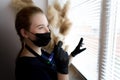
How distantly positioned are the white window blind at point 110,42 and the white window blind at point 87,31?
0.35 ft

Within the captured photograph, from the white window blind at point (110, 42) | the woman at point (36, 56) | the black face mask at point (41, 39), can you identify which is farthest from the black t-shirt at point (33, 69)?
the white window blind at point (110, 42)

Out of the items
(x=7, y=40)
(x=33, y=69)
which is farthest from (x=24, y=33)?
(x=7, y=40)

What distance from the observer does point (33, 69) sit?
1.10m

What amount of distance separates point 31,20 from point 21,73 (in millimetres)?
335

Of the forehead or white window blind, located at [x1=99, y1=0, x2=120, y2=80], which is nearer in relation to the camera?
white window blind, located at [x1=99, y1=0, x2=120, y2=80]

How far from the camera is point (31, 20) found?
1154mm

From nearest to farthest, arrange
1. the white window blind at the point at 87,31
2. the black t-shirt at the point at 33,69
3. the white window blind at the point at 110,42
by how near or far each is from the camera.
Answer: the white window blind at the point at 110,42 → the black t-shirt at the point at 33,69 → the white window blind at the point at 87,31

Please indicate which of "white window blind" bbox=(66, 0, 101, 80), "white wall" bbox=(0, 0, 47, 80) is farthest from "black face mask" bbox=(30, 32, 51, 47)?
"white wall" bbox=(0, 0, 47, 80)

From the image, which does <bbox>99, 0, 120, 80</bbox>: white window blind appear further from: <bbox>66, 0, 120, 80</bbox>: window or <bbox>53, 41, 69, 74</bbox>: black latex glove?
<bbox>53, 41, 69, 74</bbox>: black latex glove

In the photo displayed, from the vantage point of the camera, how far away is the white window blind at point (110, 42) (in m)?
0.96

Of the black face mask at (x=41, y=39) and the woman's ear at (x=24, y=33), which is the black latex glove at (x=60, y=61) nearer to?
the black face mask at (x=41, y=39)

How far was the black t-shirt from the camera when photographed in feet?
3.59

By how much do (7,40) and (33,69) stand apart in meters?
0.56

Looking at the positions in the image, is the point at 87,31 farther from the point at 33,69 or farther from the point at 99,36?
the point at 33,69
